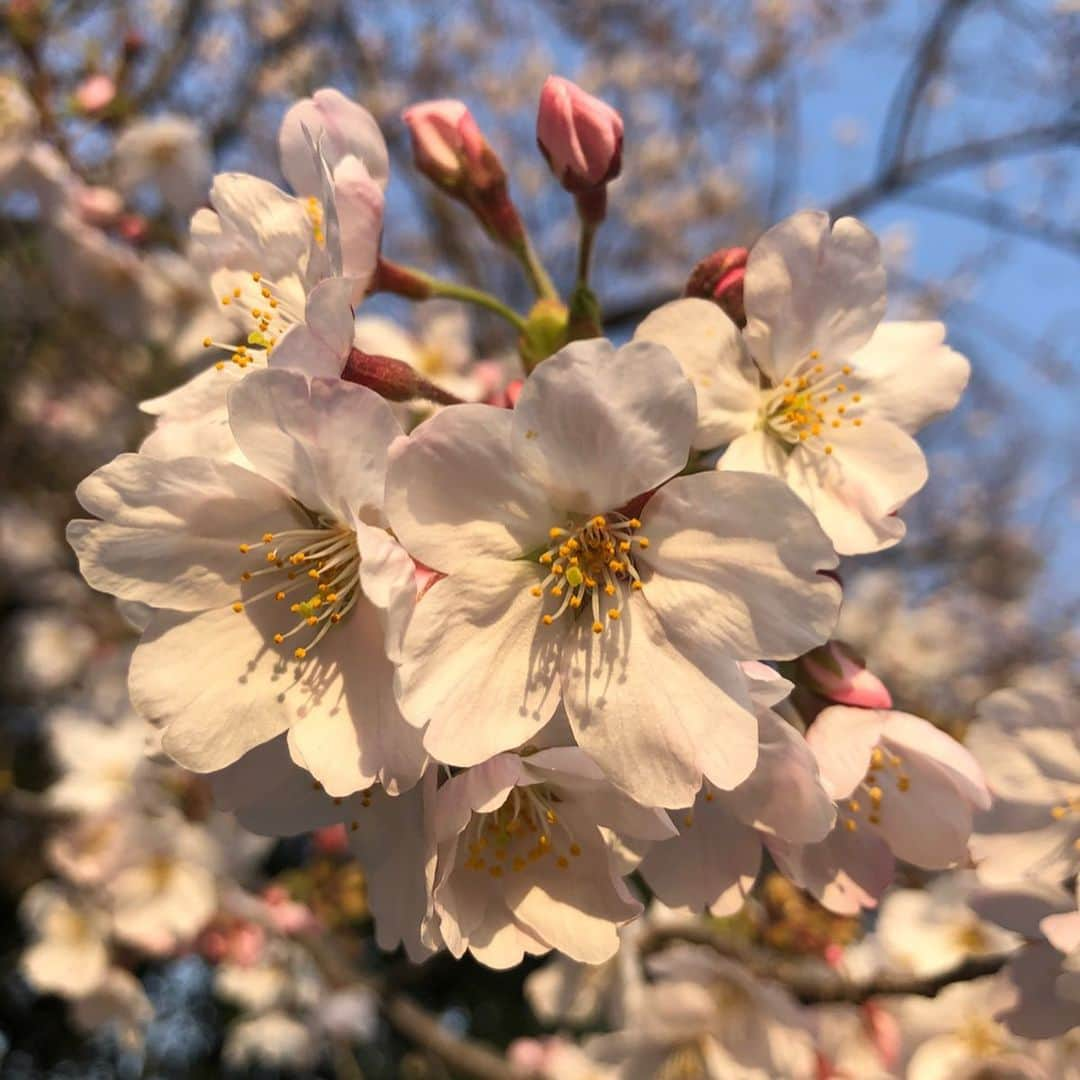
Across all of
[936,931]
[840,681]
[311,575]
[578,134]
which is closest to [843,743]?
[840,681]

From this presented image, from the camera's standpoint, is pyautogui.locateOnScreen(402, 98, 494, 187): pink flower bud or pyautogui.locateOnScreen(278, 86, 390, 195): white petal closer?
pyautogui.locateOnScreen(278, 86, 390, 195): white petal

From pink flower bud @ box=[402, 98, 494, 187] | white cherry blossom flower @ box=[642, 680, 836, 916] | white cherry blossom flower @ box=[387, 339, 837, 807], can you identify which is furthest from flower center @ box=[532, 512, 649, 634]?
pink flower bud @ box=[402, 98, 494, 187]

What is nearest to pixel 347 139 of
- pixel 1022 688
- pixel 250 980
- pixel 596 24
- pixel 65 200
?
pixel 1022 688

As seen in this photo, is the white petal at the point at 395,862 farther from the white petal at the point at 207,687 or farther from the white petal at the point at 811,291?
the white petal at the point at 811,291

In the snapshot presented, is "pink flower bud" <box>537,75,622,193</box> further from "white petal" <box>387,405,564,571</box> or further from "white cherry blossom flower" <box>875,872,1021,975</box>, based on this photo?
"white cherry blossom flower" <box>875,872,1021,975</box>

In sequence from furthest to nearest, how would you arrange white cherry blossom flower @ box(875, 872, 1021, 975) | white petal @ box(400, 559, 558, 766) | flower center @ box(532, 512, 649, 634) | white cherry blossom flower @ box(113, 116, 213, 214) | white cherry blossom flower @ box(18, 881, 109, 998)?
white cherry blossom flower @ box(113, 116, 213, 214) < white cherry blossom flower @ box(18, 881, 109, 998) < white cherry blossom flower @ box(875, 872, 1021, 975) < flower center @ box(532, 512, 649, 634) < white petal @ box(400, 559, 558, 766)

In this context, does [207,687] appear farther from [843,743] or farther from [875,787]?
[875,787]

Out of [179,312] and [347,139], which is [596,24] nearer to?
[179,312]
